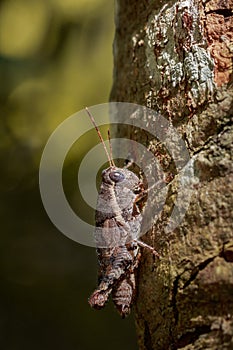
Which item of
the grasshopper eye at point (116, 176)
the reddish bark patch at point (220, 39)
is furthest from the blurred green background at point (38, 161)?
the reddish bark patch at point (220, 39)

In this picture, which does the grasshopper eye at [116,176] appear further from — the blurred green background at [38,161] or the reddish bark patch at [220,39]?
the blurred green background at [38,161]

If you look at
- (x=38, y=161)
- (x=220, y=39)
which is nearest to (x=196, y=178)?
(x=220, y=39)

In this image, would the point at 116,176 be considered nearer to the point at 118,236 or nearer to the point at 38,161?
the point at 118,236

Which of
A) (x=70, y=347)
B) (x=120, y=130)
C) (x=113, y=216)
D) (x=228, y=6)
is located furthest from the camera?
(x=70, y=347)

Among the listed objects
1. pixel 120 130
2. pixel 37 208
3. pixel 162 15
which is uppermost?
pixel 162 15

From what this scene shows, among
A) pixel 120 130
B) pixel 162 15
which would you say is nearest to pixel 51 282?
pixel 120 130

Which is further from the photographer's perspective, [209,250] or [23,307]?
[23,307]

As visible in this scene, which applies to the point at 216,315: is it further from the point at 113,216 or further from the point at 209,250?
the point at 113,216
